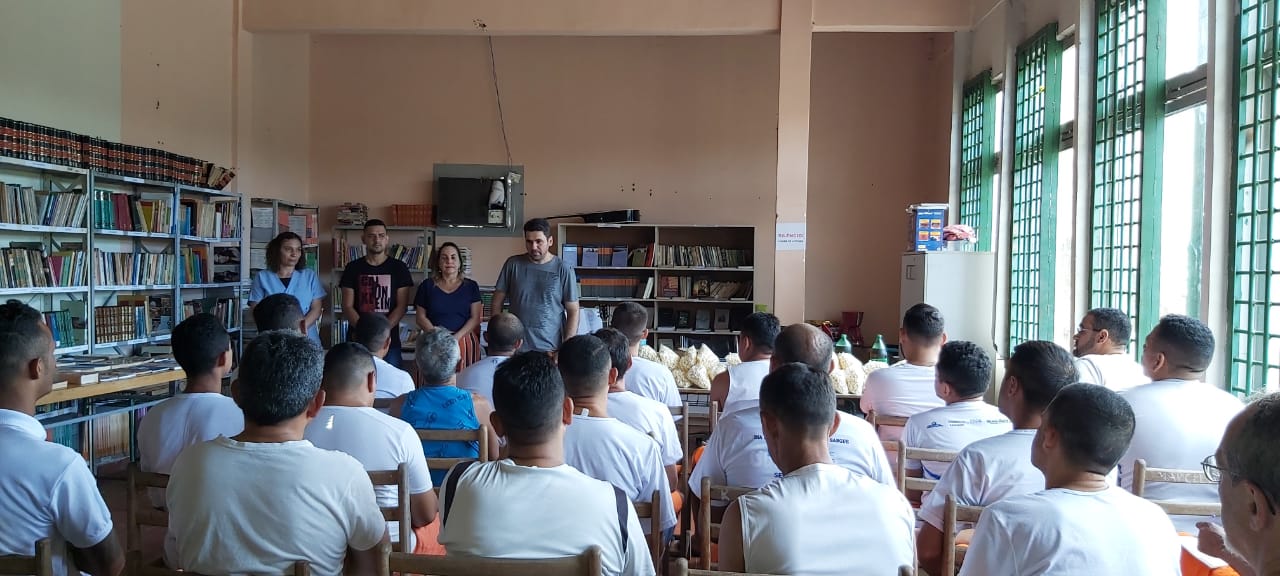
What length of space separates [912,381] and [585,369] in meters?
1.52

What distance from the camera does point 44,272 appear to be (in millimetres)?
5145

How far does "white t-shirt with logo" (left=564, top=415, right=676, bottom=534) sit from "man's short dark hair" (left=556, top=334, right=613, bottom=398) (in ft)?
0.51

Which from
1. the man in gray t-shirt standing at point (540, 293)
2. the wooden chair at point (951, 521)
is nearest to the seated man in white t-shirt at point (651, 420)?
the wooden chair at point (951, 521)

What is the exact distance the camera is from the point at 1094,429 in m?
1.68

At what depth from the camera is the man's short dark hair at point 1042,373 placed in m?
2.37

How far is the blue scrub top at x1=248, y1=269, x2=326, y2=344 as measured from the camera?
5.50 metres

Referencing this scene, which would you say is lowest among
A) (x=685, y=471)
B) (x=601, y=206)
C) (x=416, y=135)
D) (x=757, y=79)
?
(x=685, y=471)

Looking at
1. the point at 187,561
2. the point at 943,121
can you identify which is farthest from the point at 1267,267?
the point at 943,121

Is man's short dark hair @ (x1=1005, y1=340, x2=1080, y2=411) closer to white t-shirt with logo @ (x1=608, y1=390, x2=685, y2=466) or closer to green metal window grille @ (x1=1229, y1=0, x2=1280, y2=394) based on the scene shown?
white t-shirt with logo @ (x1=608, y1=390, x2=685, y2=466)

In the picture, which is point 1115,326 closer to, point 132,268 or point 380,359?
point 380,359

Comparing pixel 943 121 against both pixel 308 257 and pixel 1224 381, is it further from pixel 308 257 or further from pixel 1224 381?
pixel 308 257

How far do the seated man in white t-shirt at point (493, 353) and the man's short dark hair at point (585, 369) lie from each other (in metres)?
1.11

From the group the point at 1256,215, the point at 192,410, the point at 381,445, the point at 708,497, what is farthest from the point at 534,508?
the point at 1256,215

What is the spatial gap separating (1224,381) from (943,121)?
15.3 feet
